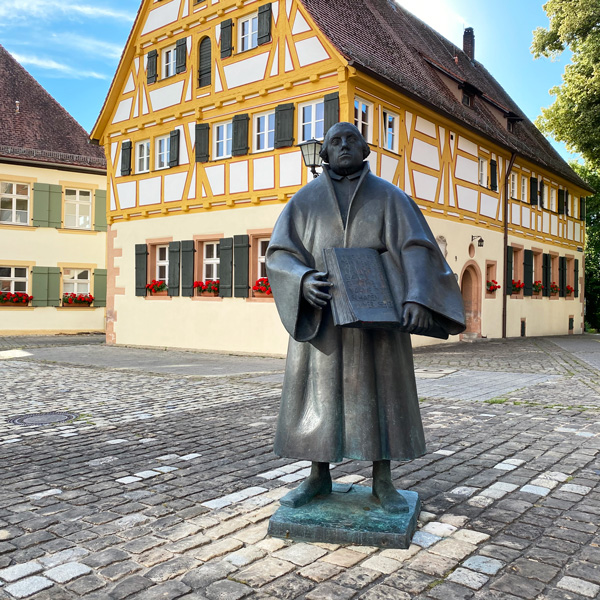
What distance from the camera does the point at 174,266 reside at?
54.4 ft

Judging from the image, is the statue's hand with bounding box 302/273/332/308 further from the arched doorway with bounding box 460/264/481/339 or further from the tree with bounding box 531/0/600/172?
the tree with bounding box 531/0/600/172

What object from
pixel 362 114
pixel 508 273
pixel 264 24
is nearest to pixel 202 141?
pixel 264 24

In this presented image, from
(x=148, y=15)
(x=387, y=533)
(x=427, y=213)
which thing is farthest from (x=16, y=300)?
(x=387, y=533)

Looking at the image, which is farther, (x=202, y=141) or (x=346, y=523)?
(x=202, y=141)

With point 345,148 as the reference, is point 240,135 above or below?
above

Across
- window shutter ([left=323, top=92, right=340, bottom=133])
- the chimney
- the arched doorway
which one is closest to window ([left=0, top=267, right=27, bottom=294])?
window shutter ([left=323, top=92, right=340, bottom=133])

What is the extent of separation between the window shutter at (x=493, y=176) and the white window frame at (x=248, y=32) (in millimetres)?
8144

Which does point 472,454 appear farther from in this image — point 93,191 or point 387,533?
point 93,191

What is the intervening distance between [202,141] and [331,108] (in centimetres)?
409

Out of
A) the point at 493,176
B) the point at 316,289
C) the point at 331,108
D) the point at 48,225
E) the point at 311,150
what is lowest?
the point at 316,289

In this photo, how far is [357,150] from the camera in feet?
10.6

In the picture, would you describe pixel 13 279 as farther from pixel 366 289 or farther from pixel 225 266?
pixel 366 289

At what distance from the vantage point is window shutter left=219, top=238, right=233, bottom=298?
50.2 ft

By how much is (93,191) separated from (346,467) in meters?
21.2
